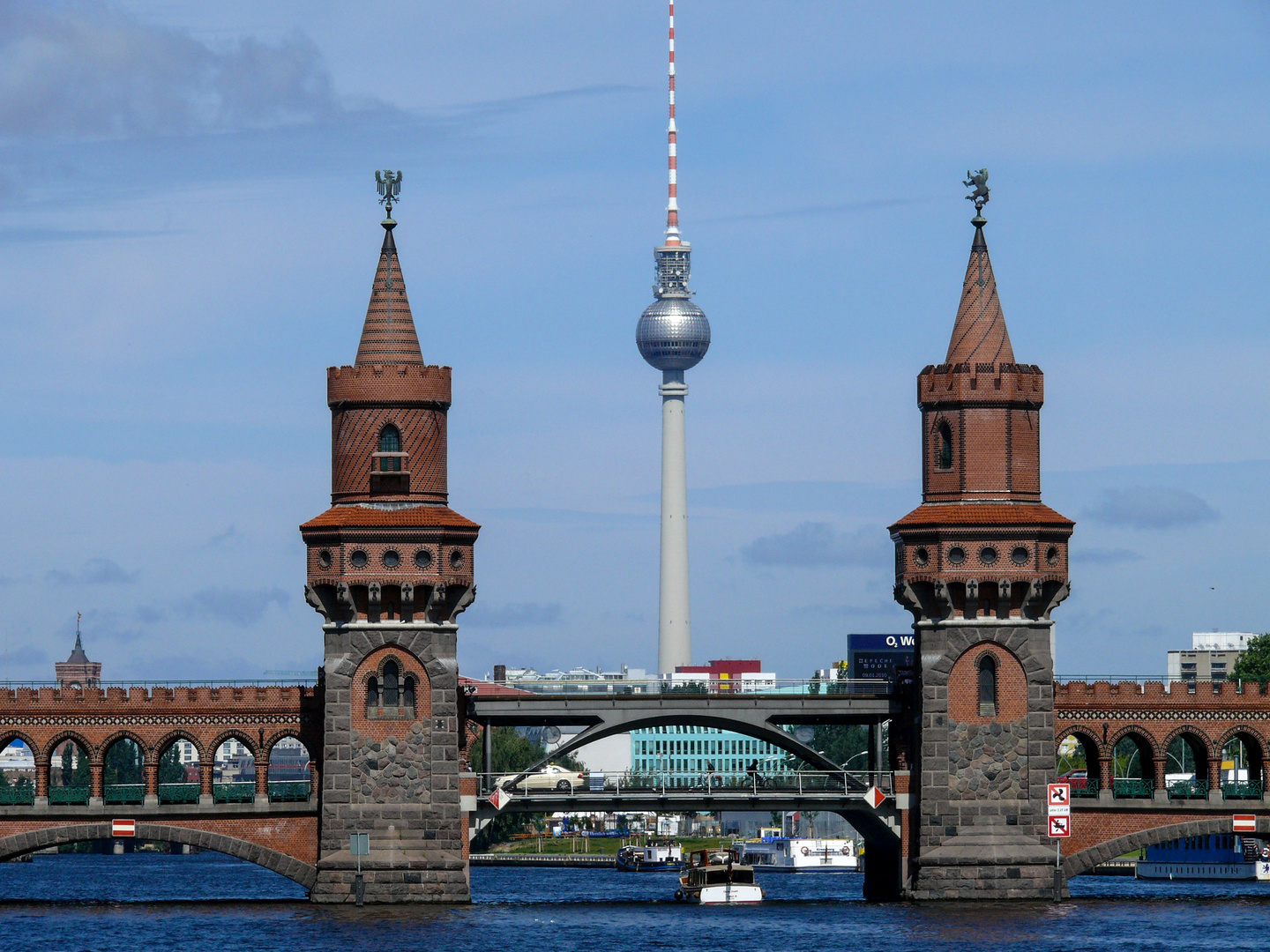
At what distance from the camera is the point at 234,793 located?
335 ft

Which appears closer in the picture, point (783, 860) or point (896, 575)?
point (896, 575)

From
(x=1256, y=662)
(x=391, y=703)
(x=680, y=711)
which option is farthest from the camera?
(x=1256, y=662)

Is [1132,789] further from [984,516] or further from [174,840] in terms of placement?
[174,840]

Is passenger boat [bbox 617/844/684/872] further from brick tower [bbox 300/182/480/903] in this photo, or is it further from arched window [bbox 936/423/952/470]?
arched window [bbox 936/423/952/470]

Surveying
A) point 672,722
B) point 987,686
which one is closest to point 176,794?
point 672,722

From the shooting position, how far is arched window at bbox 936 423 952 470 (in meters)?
101

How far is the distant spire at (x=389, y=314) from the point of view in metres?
101

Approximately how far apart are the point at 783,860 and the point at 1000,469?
8428 centimetres

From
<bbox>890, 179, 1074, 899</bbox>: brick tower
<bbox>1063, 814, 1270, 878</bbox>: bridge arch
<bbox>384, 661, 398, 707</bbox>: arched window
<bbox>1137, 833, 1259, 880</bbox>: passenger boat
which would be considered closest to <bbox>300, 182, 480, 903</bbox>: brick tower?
<bbox>384, 661, 398, 707</bbox>: arched window

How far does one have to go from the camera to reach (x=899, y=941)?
87688 millimetres

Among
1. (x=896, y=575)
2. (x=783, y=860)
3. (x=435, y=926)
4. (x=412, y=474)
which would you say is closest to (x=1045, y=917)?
(x=896, y=575)

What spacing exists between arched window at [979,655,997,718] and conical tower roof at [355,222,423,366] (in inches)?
930

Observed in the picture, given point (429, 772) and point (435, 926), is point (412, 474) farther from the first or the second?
point (435, 926)

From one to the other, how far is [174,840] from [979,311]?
3592cm
